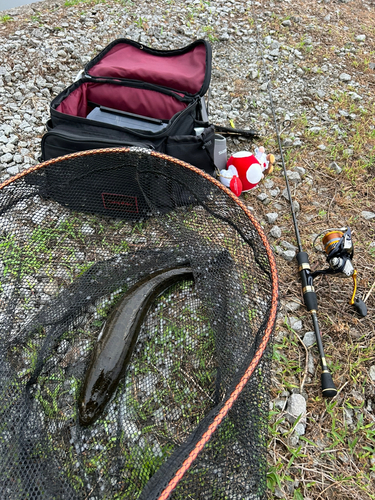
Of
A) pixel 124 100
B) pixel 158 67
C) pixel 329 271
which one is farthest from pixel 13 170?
pixel 329 271

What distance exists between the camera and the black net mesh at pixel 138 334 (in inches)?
61.2

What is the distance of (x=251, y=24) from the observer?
15.5 feet

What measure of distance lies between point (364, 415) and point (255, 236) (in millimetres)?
1206

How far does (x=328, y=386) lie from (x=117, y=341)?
1237 mm

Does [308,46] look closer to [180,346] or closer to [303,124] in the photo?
[303,124]

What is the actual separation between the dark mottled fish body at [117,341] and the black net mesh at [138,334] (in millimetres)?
52

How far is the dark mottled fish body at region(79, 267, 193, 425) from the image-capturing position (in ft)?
5.95

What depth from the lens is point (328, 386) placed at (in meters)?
1.94

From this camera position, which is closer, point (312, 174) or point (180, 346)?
point (180, 346)

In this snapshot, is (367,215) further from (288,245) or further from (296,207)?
(288,245)

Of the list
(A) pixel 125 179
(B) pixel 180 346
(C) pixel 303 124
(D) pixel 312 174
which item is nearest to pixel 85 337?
(B) pixel 180 346

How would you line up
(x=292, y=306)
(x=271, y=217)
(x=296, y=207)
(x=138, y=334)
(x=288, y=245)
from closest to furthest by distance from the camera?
(x=138, y=334) < (x=292, y=306) < (x=288, y=245) < (x=271, y=217) < (x=296, y=207)

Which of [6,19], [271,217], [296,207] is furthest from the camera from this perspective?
[6,19]

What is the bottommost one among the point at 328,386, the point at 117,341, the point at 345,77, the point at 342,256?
the point at 328,386
